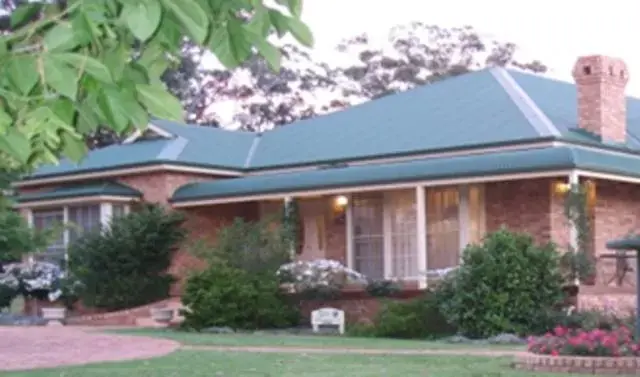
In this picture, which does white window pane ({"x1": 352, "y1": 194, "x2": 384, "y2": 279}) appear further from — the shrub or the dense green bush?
the shrub

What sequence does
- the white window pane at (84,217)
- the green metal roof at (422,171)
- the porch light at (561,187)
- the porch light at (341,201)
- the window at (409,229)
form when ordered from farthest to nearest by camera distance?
1. the white window pane at (84,217)
2. the porch light at (341,201)
3. the window at (409,229)
4. the porch light at (561,187)
5. the green metal roof at (422,171)

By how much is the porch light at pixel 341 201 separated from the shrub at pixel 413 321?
201 inches

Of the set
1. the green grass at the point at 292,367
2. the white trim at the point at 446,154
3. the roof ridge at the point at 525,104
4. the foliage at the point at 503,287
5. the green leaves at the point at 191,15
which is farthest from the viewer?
the roof ridge at the point at 525,104

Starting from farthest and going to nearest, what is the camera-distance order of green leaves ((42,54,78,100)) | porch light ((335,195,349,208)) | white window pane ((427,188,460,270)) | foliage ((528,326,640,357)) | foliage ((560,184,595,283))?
porch light ((335,195,349,208)) → white window pane ((427,188,460,270)) → foliage ((560,184,595,283)) → foliage ((528,326,640,357)) → green leaves ((42,54,78,100))

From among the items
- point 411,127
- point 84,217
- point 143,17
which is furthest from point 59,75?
point 84,217

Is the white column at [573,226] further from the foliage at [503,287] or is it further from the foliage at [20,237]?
the foliage at [20,237]

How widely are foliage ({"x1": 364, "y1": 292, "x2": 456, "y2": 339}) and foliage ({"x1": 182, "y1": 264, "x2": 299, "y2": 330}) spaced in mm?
2251

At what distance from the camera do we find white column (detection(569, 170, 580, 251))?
19922 mm

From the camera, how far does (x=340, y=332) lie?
20641 mm

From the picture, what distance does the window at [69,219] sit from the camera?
2561cm

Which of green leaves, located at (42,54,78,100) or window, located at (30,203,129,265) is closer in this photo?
green leaves, located at (42,54,78,100)

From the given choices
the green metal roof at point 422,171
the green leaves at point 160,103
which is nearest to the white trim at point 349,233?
the green metal roof at point 422,171

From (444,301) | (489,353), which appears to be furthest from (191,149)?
(489,353)

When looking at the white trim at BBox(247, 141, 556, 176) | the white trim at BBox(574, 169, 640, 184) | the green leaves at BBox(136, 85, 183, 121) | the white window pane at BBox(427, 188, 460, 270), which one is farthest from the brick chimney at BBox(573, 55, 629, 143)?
the green leaves at BBox(136, 85, 183, 121)
